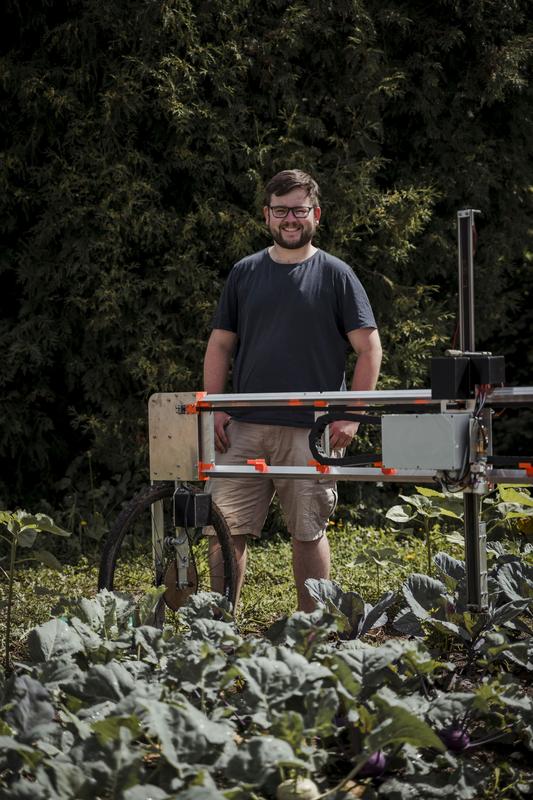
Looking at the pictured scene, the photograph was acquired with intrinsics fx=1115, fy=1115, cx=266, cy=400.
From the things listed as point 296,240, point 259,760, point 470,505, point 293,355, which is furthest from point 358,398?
point 259,760

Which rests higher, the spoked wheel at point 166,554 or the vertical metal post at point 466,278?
the vertical metal post at point 466,278

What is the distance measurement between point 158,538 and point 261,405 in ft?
1.83

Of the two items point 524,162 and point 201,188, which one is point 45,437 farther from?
point 524,162

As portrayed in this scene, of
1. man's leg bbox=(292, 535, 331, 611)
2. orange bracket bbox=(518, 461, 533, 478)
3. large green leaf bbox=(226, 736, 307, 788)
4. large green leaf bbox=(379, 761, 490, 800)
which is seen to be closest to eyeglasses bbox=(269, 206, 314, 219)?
man's leg bbox=(292, 535, 331, 611)

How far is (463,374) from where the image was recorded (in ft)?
9.25

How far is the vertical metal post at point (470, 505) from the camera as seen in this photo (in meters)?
2.95

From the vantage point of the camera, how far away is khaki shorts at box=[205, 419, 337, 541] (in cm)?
386

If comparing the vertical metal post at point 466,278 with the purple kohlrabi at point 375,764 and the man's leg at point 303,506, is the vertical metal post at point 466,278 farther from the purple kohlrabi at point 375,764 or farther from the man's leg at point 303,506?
the purple kohlrabi at point 375,764

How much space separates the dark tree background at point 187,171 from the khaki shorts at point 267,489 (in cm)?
216

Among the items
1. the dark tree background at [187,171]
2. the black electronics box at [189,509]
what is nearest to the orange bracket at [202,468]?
the black electronics box at [189,509]

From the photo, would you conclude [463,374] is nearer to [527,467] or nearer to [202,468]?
[527,467]

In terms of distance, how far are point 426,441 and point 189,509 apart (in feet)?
2.87

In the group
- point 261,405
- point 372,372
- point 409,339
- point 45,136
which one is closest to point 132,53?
point 45,136

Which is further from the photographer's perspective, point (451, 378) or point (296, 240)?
point (296, 240)
